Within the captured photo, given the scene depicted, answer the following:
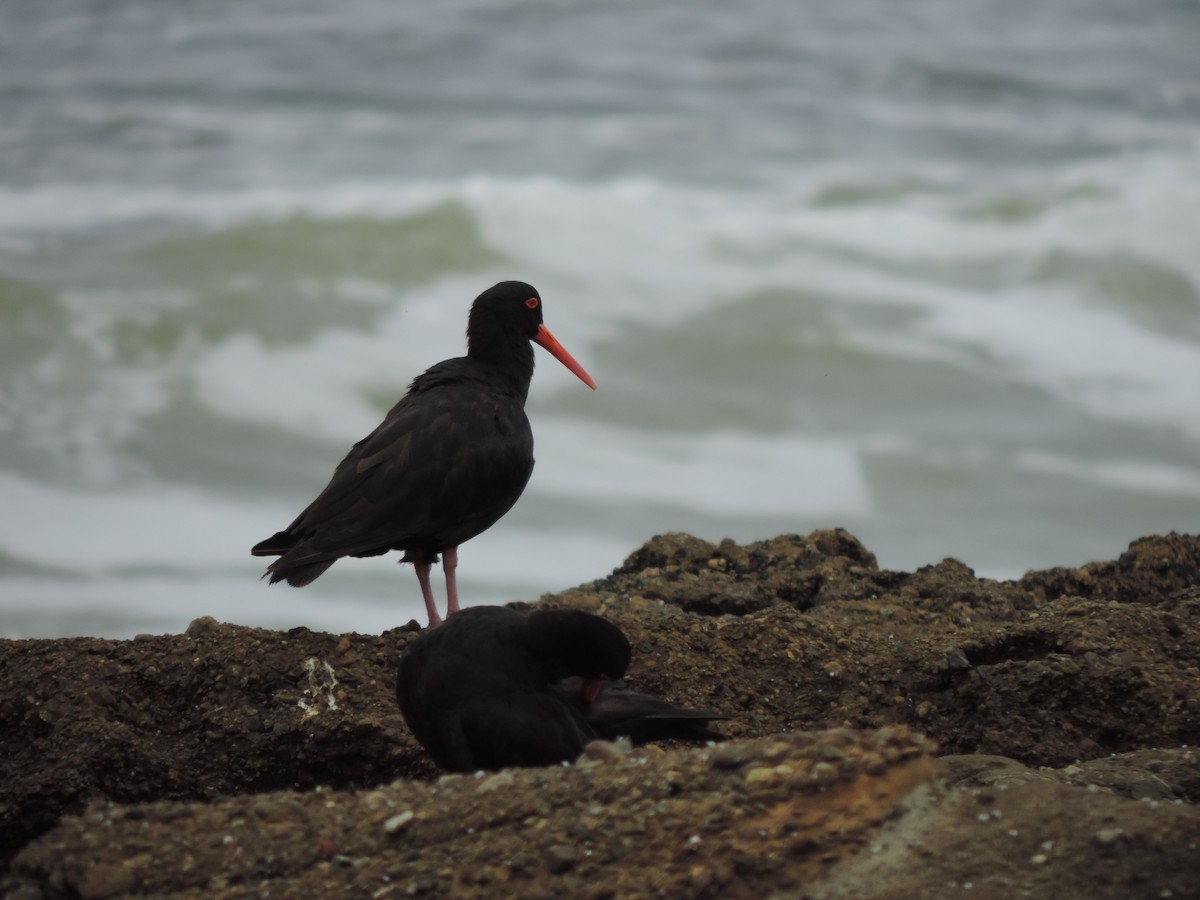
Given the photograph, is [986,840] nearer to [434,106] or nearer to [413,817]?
[413,817]

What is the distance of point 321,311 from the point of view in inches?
643

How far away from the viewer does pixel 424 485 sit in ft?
19.1

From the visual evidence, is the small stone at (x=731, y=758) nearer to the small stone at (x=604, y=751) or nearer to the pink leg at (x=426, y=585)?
the small stone at (x=604, y=751)

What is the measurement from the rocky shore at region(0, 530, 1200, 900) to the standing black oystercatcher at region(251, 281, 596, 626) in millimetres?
424

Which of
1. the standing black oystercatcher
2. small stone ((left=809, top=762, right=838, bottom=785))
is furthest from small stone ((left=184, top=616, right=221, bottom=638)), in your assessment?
small stone ((left=809, top=762, right=838, bottom=785))

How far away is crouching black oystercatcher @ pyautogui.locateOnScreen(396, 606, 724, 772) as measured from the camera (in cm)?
415

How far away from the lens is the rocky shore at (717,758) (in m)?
3.37

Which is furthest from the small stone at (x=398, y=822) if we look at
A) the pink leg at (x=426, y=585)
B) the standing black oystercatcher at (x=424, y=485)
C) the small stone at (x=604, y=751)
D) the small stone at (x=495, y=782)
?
the pink leg at (x=426, y=585)

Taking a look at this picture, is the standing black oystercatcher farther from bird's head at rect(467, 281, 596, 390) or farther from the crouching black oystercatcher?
the crouching black oystercatcher

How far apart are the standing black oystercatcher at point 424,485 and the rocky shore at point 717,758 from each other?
1.39 feet

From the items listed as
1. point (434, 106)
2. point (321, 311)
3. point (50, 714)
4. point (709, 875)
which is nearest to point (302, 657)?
point (50, 714)

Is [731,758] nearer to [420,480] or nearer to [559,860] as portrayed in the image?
[559,860]

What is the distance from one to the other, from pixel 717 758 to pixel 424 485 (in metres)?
2.42

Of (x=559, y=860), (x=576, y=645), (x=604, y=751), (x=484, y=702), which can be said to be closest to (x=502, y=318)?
(x=576, y=645)
